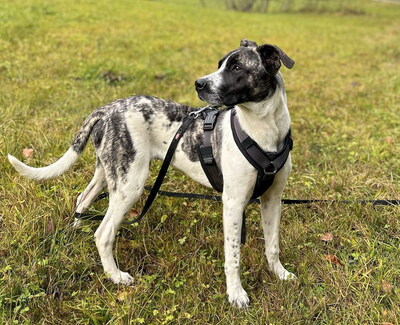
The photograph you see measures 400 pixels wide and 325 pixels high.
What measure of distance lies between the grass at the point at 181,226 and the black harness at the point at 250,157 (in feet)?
2.47

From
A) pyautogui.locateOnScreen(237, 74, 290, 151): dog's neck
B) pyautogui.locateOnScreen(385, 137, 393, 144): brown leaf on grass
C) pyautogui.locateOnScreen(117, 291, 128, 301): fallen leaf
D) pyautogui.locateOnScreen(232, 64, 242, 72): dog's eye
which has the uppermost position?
pyautogui.locateOnScreen(232, 64, 242, 72): dog's eye

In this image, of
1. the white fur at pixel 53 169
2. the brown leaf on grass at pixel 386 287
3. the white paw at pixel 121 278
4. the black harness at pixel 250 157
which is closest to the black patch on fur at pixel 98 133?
the white fur at pixel 53 169

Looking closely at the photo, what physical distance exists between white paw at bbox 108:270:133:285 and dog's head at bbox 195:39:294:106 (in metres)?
1.52

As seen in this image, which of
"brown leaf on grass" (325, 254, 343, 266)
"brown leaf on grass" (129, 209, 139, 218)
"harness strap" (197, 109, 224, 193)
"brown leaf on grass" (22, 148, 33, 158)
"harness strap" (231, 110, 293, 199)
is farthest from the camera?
"brown leaf on grass" (22, 148, 33, 158)

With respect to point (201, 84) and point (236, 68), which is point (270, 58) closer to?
point (236, 68)

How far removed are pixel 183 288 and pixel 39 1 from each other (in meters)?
13.1

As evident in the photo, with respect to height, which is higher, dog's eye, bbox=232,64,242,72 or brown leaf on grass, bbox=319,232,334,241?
dog's eye, bbox=232,64,242,72

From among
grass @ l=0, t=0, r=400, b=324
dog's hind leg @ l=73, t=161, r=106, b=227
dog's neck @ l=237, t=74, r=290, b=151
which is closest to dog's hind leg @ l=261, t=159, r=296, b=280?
grass @ l=0, t=0, r=400, b=324

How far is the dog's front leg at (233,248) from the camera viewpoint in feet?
9.07

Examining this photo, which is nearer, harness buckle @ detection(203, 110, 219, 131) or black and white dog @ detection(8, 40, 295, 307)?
black and white dog @ detection(8, 40, 295, 307)

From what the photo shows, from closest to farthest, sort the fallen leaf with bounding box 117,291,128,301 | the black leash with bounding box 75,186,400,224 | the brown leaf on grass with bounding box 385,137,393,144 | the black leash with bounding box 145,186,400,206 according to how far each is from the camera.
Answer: the fallen leaf with bounding box 117,291,128,301
the black leash with bounding box 75,186,400,224
the black leash with bounding box 145,186,400,206
the brown leaf on grass with bounding box 385,137,393,144

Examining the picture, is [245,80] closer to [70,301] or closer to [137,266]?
[137,266]

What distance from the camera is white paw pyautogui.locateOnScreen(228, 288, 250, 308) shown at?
9.20 ft

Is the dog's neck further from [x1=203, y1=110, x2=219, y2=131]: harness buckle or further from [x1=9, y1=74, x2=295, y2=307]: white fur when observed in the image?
[x1=203, y1=110, x2=219, y2=131]: harness buckle
